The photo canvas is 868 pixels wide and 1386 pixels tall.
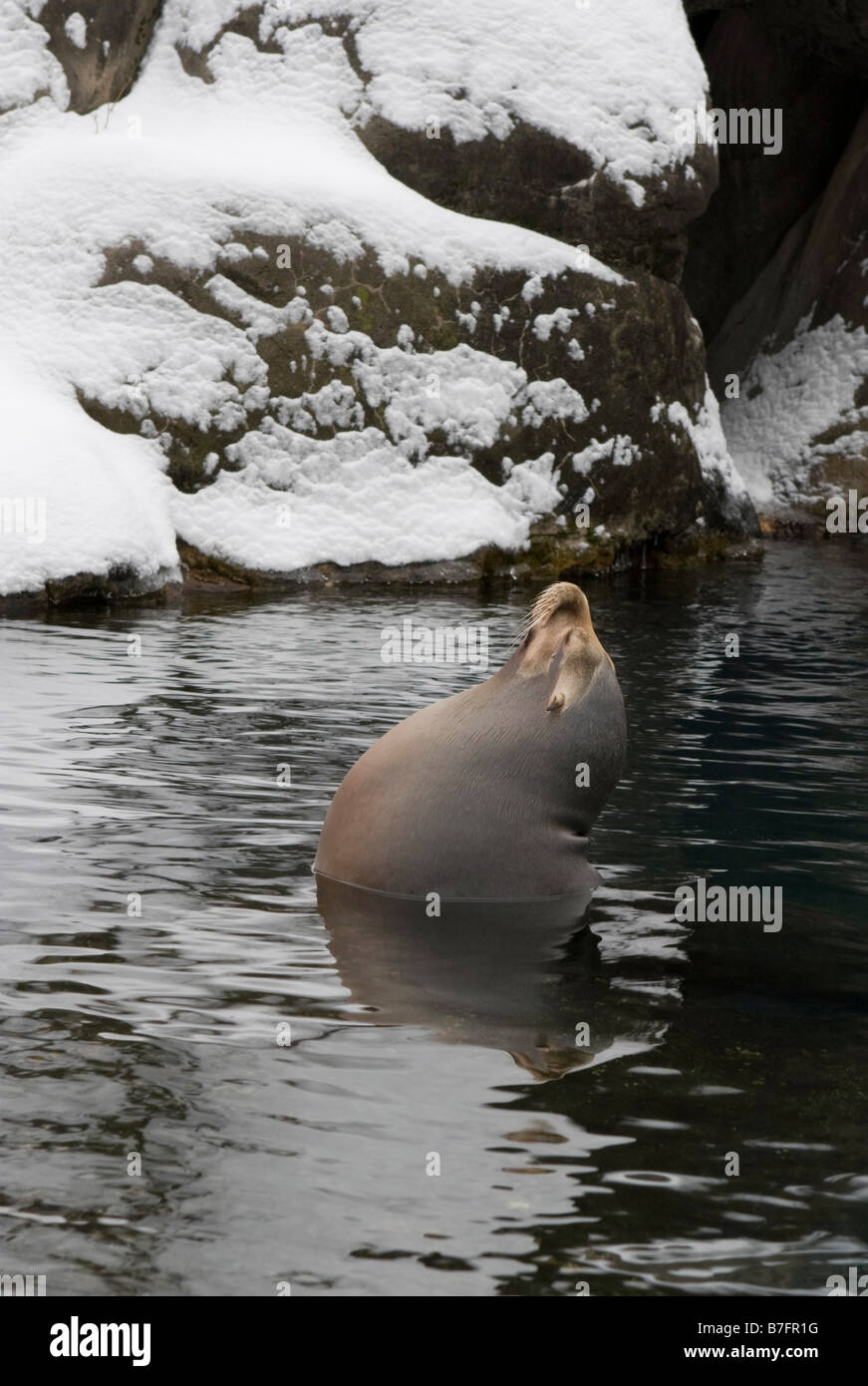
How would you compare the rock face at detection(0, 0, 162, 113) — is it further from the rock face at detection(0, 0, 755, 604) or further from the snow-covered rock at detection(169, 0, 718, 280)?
the snow-covered rock at detection(169, 0, 718, 280)

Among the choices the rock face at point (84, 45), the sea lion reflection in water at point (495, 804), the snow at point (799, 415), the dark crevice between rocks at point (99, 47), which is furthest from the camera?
the snow at point (799, 415)

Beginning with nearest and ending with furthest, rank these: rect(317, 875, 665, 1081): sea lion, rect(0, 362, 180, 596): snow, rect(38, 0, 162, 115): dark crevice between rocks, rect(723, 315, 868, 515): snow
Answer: rect(317, 875, 665, 1081): sea lion
rect(0, 362, 180, 596): snow
rect(38, 0, 162, 115): dark crevice between rocks
rect(723, 315, 868, 515): snow

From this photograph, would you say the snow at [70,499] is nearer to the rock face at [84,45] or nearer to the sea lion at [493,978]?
the rock face at [84,45]

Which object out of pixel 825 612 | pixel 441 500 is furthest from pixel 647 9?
pixel 825 612

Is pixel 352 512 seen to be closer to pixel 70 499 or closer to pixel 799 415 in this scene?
pixel 70 499

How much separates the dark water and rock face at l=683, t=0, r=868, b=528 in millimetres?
16062

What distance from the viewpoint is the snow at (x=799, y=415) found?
77.8 ft

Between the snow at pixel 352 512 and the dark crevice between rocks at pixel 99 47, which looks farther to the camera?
the dark crevice between rocks at pixel 99 47

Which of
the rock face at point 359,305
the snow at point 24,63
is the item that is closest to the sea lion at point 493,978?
the rock face at point 359,305

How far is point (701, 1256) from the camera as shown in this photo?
10.7ft

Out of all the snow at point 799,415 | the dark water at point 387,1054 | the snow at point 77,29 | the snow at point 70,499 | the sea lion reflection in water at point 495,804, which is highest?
the snow at point 77,29

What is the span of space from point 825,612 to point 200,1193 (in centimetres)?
1172

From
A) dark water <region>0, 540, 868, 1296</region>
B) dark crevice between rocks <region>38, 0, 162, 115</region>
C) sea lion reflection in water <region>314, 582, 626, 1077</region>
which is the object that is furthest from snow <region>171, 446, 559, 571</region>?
sea lion reflection in water <region>314, 582, 626, 1077</region>

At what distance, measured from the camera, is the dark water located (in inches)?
129
